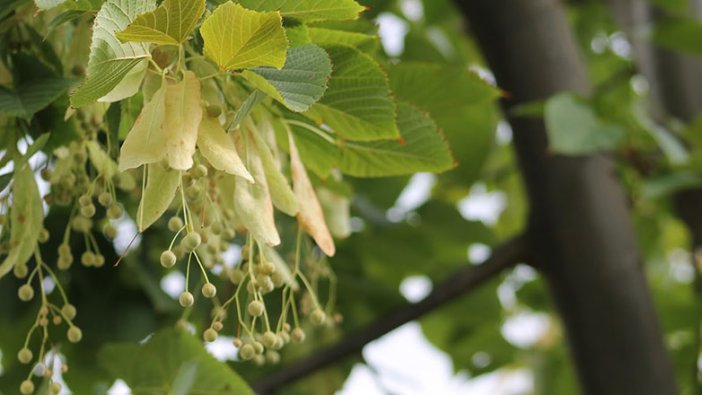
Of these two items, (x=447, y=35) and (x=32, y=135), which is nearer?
(x=32, y=135)

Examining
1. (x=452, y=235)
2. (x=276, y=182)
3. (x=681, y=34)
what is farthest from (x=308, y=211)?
(x=681, y=34)

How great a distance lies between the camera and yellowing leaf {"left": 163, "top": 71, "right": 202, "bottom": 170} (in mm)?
543

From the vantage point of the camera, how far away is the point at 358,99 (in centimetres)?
65

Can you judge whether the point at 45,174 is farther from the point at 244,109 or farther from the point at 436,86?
the point at 436,86

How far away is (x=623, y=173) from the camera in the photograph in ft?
4.56

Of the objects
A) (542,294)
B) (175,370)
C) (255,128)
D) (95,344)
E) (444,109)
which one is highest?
(255,128)

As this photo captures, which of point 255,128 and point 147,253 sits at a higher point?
point 255,128

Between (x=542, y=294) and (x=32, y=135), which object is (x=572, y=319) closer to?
(x=542, y=294)

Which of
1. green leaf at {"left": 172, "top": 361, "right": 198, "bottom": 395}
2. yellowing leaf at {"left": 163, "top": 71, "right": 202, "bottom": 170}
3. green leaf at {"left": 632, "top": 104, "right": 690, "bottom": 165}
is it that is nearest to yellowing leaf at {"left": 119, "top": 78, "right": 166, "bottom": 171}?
yellowing leaf at {"left": 163, "top": 71, "right": 202, "bottom": 170}

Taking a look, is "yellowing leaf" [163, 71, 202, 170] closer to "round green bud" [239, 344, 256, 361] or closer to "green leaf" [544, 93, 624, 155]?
"round green bud" [239, 344, 256, 361]

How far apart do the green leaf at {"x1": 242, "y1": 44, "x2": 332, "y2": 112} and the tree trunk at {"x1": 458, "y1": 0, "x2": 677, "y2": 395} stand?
69cm

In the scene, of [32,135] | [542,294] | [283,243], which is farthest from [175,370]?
[542,294]

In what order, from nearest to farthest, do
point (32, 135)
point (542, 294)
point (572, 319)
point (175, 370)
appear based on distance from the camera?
point (32, 135) < point (175, 370) < point (572, 319) < point (542, 294)

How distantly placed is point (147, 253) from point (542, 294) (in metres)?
0.72
